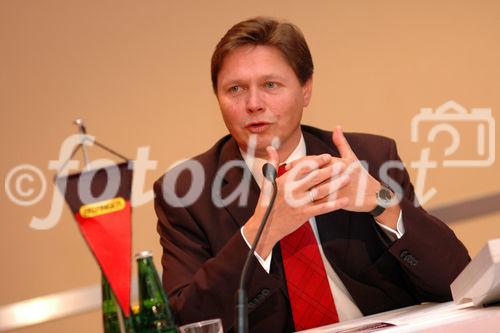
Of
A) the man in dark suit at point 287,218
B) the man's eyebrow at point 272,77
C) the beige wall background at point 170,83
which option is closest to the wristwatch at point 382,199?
the man in dark suit at point 287,218

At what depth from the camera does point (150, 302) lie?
1.30 meters

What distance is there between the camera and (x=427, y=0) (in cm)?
362

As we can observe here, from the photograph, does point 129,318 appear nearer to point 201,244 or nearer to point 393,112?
point 201,244

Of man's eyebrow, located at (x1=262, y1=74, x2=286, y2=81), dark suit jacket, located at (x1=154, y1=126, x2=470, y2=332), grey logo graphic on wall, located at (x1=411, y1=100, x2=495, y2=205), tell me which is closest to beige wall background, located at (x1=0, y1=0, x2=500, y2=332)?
grey logo graphic on wall, located at (x1=411, y1=100, x2=495, y2=205)

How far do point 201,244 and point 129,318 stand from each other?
0.82 metres

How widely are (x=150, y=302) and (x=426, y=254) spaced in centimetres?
84

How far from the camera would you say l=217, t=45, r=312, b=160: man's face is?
2141 millimetres

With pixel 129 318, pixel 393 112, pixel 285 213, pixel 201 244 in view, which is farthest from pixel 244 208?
pixel 393 112

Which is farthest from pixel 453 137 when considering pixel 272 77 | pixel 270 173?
pixel 270 173

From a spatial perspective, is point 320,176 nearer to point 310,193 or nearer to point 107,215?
point 310,193

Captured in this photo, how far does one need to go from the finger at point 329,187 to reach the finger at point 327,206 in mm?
20

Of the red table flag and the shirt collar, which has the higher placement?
the shirt collar

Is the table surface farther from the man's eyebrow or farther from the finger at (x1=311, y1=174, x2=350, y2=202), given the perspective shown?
the man's eyebrow

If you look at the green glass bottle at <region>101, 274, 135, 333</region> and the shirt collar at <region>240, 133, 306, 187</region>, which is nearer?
the green glass bottle at <region>101, 274, 135, 333</region>
